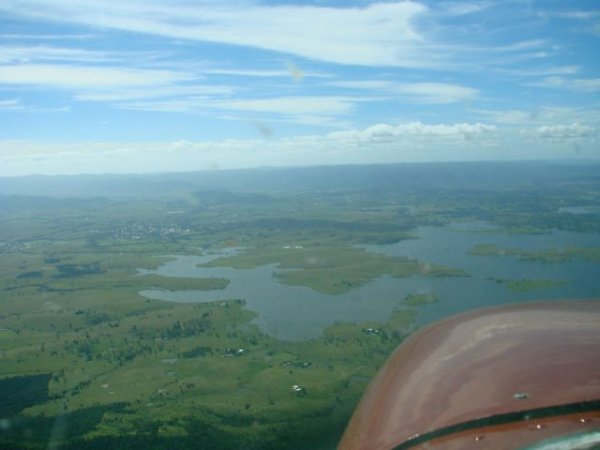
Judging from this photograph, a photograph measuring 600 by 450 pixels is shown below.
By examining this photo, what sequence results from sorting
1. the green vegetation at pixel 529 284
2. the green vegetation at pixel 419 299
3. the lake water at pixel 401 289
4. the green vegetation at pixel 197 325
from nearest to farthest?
1. the green vegetation at pixel 197 325
2. the lake water at pixel 401 289
3. the green vegetation at pixel 419 299
4. the green vegetation at pixel 529 284

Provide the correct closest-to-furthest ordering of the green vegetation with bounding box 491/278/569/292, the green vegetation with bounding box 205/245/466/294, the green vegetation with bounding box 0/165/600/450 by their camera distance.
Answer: the green vegetation with bounding box 0/165/600/450, the green vegetation with bounding box 491/278/569/292, the green vegetation with bounding box 205/245/466/294

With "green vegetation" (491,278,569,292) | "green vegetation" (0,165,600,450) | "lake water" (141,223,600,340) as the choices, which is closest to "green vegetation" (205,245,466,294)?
"green vegetation" (0,165,600,450)

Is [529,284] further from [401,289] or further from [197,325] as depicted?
[197,325]

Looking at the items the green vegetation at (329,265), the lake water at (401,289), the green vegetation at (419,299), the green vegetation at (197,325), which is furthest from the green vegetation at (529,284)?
the green vegetation at (419,299)

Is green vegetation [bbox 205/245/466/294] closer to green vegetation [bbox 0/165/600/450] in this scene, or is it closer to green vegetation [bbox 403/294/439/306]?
green vegetation [bbox 0/165/600/450]

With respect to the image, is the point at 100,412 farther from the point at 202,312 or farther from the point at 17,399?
the point at 202,312

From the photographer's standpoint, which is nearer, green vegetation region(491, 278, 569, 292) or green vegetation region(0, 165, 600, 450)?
green vegetation region(0, 165, 600, 450)

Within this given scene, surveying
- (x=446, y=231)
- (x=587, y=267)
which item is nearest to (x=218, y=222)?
(x=446, y=231)

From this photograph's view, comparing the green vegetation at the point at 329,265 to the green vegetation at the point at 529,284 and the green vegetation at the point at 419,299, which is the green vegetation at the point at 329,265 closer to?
the green vegetation at the point at 529,284
